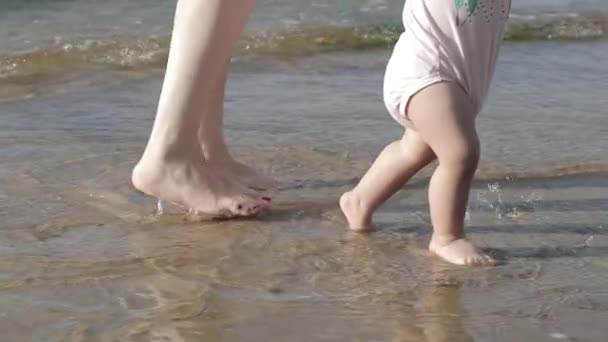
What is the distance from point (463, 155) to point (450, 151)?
0.03 metres

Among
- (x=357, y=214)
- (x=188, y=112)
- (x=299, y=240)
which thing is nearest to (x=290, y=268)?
(x=299, y=240)

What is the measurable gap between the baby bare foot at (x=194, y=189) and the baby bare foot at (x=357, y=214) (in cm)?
25

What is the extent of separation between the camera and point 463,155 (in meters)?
3.09

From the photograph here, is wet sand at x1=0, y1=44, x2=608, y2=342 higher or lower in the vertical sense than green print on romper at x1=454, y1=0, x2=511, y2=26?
lower

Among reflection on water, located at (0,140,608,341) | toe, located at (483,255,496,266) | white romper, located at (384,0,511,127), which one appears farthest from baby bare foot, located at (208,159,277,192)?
toe, located at (483,255,496,266)

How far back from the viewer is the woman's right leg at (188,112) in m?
3.42

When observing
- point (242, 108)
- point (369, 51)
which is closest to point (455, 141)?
point (242, 108)

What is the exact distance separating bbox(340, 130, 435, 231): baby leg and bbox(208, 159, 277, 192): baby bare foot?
0.35 meters

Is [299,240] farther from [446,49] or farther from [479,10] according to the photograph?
[479,10]

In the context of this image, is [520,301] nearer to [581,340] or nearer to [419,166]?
[581,340]

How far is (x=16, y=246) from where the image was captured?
3176mm

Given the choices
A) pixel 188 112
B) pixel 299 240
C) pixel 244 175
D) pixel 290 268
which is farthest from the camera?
pixel 244 175

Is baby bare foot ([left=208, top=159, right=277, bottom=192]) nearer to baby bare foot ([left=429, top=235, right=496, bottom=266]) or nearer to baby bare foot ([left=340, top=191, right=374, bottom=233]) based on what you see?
baby bare foot ([left=340, top=191, right=374, bottom=233])

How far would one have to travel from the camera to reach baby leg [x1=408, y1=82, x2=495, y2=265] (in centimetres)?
308
